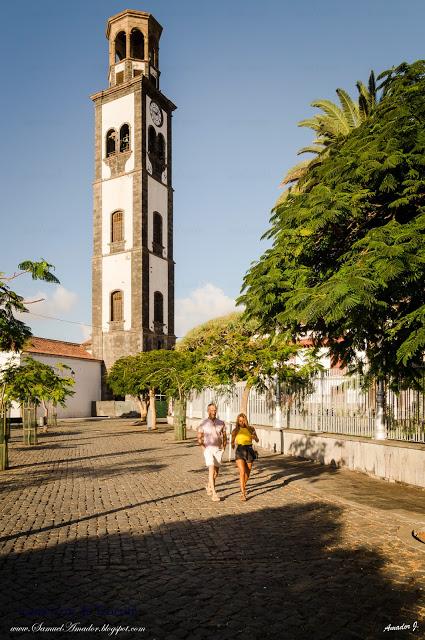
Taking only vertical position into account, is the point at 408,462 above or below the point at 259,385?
below

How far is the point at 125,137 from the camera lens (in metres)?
47.6

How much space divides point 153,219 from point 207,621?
44176mm

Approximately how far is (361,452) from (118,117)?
4290 centimetres

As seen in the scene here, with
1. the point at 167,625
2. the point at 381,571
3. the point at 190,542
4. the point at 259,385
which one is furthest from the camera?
the point at 259,385

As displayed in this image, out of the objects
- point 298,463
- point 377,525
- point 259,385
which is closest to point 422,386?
point 377,525

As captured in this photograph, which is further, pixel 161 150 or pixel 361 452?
pixel 161 150

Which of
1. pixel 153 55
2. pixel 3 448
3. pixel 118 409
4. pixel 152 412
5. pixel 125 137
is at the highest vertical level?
pixel 153 55

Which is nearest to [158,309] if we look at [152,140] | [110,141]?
[152,140]

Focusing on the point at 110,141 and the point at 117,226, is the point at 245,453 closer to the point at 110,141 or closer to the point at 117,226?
the point at 117,226

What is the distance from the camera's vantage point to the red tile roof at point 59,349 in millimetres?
44625

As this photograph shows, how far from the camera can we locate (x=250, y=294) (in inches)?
382

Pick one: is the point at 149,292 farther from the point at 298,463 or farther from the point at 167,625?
the point at 167,625

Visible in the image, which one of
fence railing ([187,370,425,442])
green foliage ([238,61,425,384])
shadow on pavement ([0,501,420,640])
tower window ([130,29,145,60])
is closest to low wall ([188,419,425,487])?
fence railing ([187,370,425,442])

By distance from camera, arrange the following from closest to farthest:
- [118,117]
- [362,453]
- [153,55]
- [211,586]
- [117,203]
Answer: [211,586] → [362,453] → [117,203] → [118,117] → [153,55]
